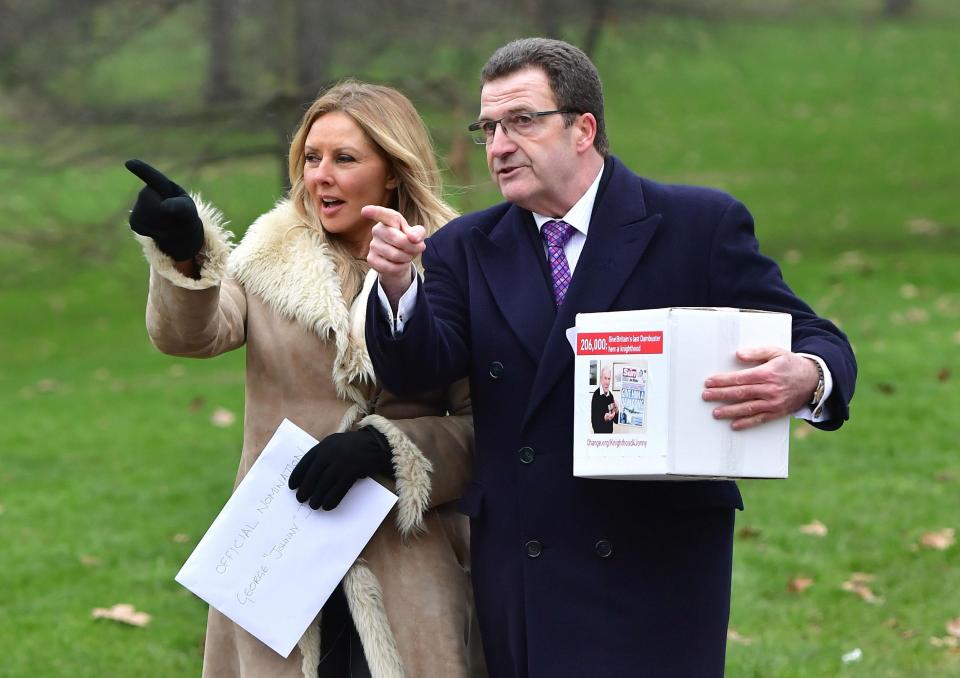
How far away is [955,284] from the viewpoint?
13.2 m

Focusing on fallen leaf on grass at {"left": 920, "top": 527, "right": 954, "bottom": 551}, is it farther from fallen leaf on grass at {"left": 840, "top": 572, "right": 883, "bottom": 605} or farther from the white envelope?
the white envelope

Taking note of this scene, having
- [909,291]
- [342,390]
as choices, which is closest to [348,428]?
[342,390]

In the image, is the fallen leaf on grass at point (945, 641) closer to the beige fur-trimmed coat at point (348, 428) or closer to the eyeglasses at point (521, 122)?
the beige fur-trimmed coat at point (348, 428)

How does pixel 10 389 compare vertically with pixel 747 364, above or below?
below

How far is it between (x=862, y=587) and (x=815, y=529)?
774 millimetres

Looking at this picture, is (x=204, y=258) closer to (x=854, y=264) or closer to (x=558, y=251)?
(x=558, y=251)

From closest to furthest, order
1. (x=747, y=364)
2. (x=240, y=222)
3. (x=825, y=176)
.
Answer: (x=747, y=364), (x=240, y=222), (x=825, y=176)

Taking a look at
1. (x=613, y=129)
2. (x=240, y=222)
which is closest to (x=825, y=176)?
(x=613, y=129)

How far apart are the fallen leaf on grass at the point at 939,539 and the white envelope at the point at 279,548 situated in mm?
4059

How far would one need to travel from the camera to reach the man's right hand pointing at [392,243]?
3.08 metres

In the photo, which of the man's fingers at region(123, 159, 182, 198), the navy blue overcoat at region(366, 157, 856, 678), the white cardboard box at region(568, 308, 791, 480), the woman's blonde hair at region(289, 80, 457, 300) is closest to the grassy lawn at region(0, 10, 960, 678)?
the navy blue overcoat at region(366, 157, 856, 678)

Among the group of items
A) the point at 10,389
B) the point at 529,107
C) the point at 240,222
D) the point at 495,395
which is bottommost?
the point at 10,389

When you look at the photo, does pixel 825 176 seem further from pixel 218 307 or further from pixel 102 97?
pixel 218 307

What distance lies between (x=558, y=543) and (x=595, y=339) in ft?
1.89
